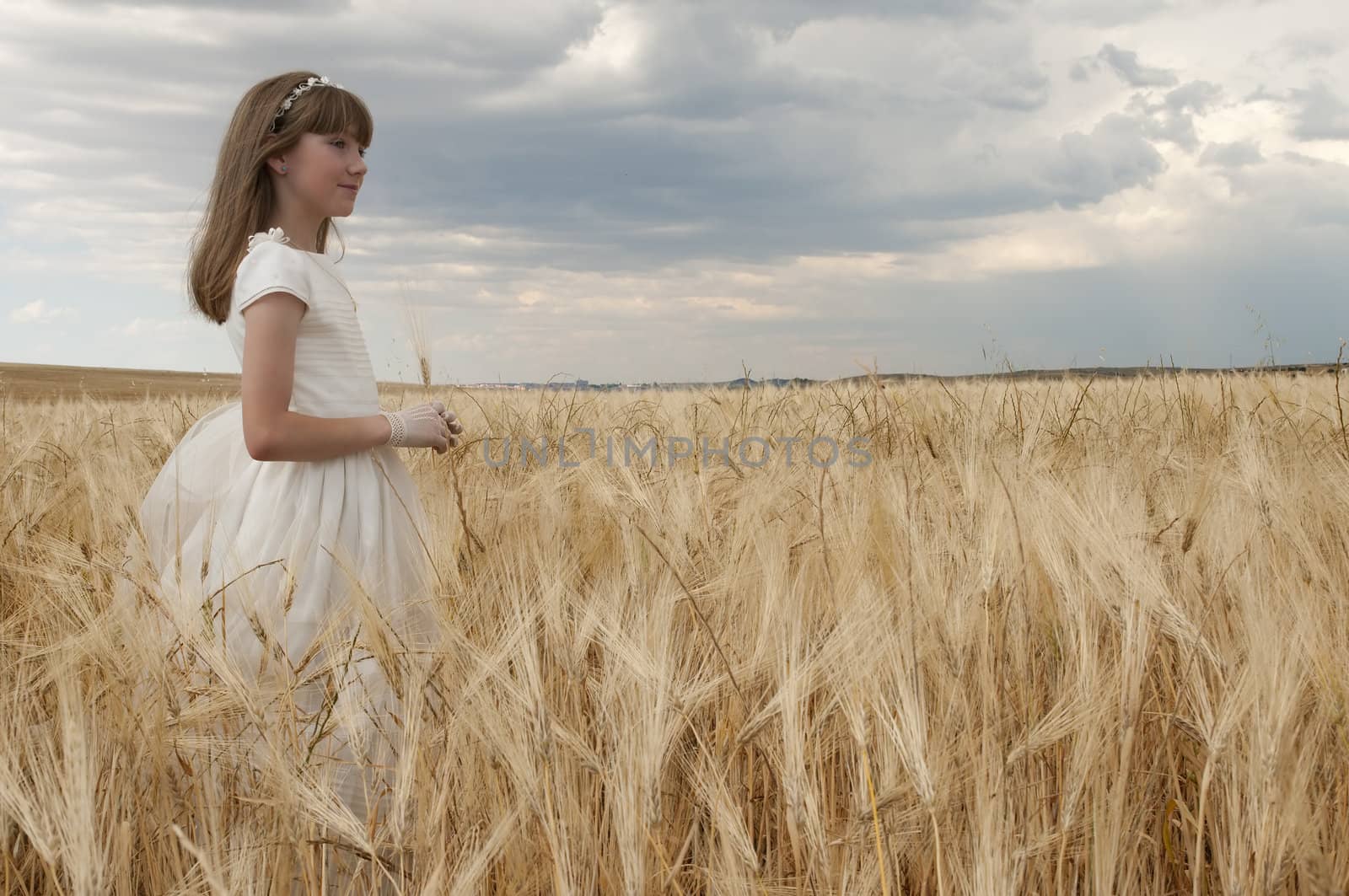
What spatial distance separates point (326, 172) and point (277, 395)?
524 millimetres

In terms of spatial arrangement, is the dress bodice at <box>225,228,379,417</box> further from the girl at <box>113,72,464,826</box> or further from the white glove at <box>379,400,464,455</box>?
the white glove at <box>379,400,464,455</box>

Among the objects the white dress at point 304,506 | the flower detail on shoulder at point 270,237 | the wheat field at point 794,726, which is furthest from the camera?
the flower detail on shoulder at point 270,237

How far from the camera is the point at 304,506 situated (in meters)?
1.65

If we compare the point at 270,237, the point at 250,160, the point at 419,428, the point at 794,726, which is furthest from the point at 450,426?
the point at 794,726

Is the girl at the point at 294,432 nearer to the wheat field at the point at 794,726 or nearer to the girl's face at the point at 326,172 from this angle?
the girl's face at the point at 326,172

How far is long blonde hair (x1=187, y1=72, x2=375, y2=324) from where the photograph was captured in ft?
5.90

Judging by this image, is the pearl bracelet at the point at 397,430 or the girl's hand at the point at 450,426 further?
the girl's hand at the point at 450,426

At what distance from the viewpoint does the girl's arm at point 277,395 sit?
154 centimetres

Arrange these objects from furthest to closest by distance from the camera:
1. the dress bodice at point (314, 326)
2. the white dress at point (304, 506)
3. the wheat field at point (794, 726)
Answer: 1. the dress bodice at point (314, 326)
2. the white dress at point (304, 506)
3. the wheat field at point (794, 726)

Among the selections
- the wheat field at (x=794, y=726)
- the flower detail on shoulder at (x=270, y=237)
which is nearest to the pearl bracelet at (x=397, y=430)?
the wheat field at (x=794, y=726)

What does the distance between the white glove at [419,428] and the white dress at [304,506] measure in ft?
0.27

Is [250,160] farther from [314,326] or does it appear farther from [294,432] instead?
[294,432]

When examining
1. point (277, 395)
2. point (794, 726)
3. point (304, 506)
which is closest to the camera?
point (794, 726)

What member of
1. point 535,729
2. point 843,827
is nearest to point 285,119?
point 535,729
